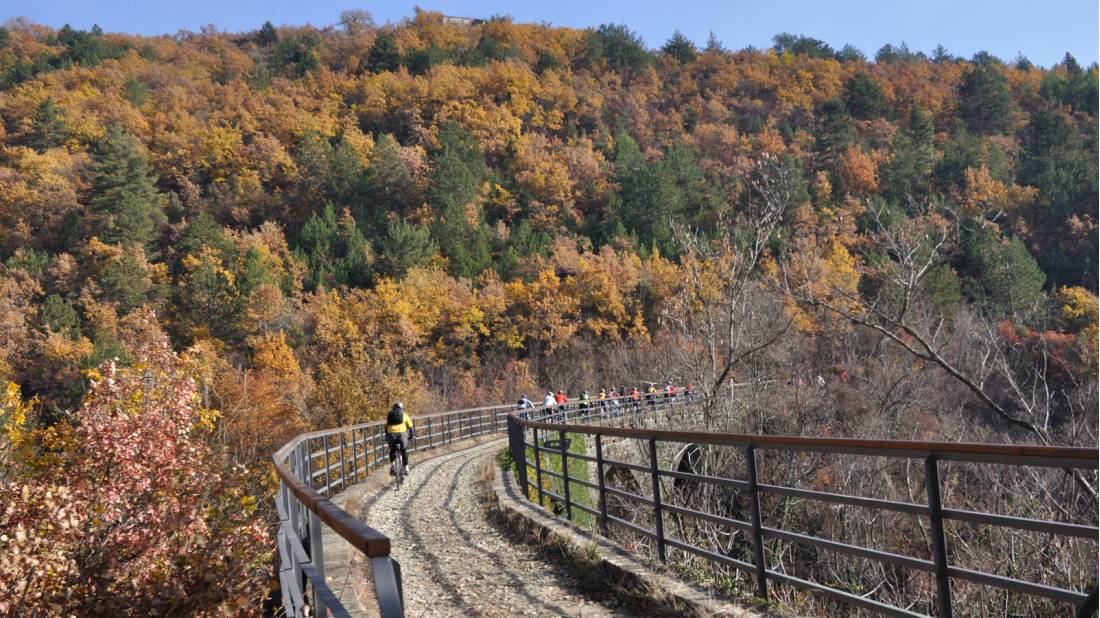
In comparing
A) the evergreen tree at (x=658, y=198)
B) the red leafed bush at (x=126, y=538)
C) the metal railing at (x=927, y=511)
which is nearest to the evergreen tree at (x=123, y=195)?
the evergreen tree at (x=658, y=198)

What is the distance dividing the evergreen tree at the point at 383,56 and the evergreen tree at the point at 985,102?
260 ft

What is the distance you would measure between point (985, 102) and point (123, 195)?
3615 inches

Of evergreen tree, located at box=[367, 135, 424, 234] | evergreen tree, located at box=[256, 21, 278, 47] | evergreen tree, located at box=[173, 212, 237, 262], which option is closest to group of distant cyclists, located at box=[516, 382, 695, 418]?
evergreen tree, located at box=[173, 212, 237, 262]

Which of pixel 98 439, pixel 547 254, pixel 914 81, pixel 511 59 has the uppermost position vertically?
pixel 511 59

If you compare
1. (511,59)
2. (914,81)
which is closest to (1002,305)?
(914,81)

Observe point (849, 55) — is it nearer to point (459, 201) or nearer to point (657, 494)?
point (459, 201)

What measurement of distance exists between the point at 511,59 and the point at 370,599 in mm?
140161

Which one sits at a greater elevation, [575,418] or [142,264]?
[142,264]

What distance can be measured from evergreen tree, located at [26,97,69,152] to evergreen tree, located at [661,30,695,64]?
3446 inches

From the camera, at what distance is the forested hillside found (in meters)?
14.2

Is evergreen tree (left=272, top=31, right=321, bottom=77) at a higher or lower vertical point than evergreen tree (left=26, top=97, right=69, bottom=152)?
higher

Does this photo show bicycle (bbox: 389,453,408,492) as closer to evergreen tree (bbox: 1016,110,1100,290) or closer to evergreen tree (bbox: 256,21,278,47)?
evergreen tree (bbox: 1016,110,1100,290)

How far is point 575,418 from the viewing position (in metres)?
28.7

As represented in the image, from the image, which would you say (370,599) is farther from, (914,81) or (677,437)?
(914,81)
